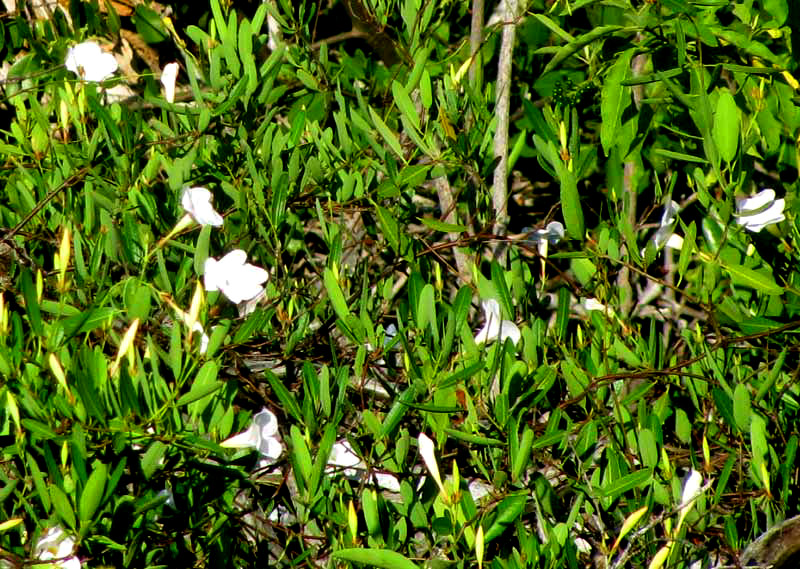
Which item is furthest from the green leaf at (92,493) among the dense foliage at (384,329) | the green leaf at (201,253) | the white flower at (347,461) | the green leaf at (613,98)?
the green leaf at (613,98)

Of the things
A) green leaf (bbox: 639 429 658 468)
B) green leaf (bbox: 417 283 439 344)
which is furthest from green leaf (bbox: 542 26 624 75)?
green leaf (bbox: 639 429 658 468)

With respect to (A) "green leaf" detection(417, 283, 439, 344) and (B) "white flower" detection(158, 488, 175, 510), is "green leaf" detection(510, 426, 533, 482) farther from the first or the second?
(B) "white flower" detection(158, 488, 175, 510)

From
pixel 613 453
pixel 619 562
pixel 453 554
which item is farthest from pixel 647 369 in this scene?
pixel 453 554

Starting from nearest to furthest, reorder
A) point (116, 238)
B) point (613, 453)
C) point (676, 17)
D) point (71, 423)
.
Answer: point (71, 423)
point (613, 453)
point (116, 238)
point (676, 17)

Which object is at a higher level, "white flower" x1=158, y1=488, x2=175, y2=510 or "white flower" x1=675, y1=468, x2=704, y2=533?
"white flower" x1=158, y1=488, x2=175, y2=510

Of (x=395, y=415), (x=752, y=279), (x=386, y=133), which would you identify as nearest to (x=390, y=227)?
(x=386, y=133)

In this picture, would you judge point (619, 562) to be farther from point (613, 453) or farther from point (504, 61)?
point (504, 61)
